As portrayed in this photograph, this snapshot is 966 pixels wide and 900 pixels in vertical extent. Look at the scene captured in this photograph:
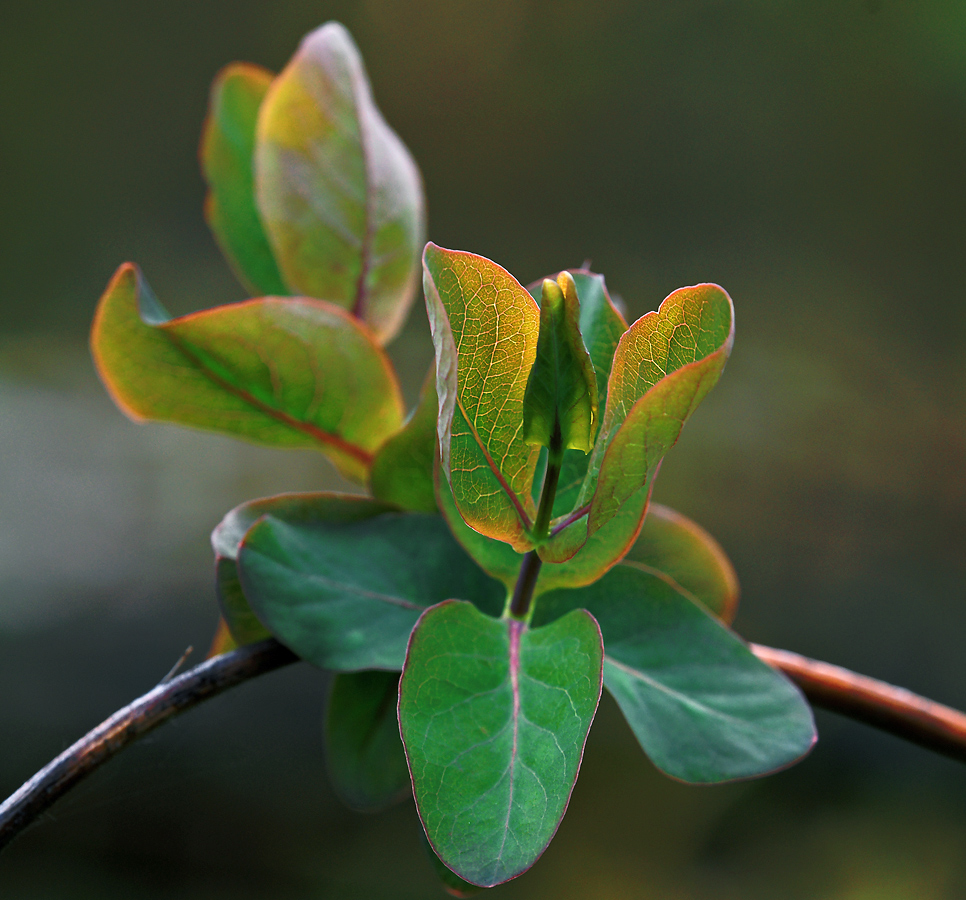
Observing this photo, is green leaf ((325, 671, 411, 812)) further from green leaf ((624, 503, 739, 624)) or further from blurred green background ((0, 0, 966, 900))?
blurred green background ((0, 0, 966, 900))

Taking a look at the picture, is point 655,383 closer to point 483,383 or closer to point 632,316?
point 483,383

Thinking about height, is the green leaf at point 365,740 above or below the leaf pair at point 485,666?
below

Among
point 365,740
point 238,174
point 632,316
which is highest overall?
point 238,174

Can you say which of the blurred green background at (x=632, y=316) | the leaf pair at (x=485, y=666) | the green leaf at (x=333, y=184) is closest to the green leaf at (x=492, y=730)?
the leaf pair at (x=485, y=666)

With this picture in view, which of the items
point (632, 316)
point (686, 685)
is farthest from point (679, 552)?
point (632, 316)

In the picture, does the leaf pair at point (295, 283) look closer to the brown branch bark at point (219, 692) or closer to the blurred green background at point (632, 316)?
the brown branch bark at point (219, 692)

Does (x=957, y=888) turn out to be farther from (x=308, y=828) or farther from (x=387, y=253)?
(x=387, y=253)

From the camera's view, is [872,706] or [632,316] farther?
[632,316]

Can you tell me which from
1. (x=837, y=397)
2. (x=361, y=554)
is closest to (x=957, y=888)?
(x=837, y=397)
